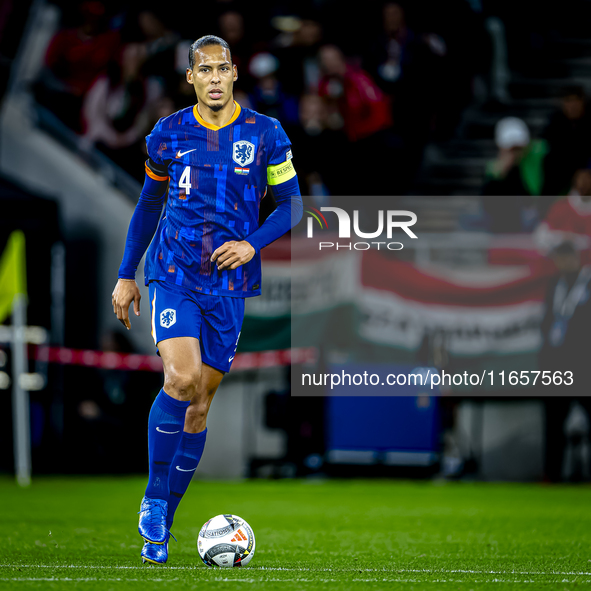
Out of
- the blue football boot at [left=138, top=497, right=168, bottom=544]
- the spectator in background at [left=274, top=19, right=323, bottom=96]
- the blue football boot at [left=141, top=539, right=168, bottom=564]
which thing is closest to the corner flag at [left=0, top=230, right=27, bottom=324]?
the spectator in background at [left=274, top=19, right=323, bottom=96]

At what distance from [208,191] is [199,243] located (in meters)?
0.24

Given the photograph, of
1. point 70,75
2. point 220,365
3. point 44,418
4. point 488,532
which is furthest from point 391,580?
point 70,75

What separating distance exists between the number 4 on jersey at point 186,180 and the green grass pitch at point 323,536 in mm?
1653

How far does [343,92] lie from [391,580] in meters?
9.57

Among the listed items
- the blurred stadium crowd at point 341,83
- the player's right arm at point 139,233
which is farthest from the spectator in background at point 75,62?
the player's right arm at point 139,233

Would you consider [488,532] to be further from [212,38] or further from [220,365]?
[212,38]

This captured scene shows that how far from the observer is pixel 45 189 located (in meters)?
12.4

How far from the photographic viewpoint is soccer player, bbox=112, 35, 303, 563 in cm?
449

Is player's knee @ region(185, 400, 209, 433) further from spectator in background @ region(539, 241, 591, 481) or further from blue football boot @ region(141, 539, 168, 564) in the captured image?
spectator in background @ region(539, 241, 591, 481)

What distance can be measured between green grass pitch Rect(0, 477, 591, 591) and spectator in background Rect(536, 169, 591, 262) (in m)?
2.38

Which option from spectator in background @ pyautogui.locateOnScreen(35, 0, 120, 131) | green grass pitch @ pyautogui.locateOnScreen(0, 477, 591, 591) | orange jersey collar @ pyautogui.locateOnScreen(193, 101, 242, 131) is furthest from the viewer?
spectator in background @ pyautogui.locateOnScreen(35, 0, 120, 131)

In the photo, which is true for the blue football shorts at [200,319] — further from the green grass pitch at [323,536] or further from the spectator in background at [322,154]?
the spectator in background at [322,154]

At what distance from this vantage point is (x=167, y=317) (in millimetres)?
4500

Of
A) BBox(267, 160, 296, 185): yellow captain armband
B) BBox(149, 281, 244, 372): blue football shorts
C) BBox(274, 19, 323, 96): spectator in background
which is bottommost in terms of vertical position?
BBox(149, 281, 244, 372): blue football shorts
